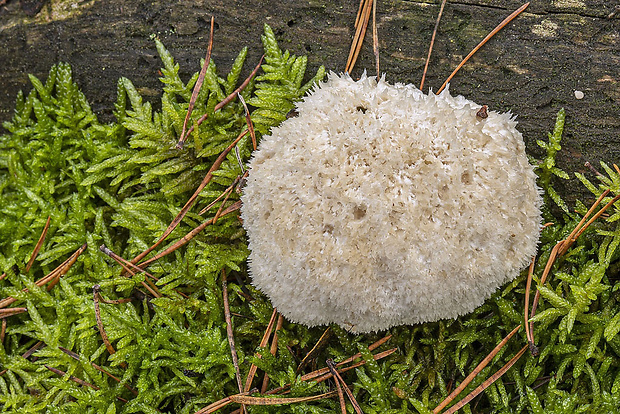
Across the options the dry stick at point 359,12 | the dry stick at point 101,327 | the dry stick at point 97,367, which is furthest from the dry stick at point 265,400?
the dry stick at point 359,12

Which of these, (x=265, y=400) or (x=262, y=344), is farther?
(x=262, y=344)

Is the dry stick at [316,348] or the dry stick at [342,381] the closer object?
the dry stick at [342,381]

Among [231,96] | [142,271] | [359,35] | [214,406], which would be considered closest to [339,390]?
[214,406]

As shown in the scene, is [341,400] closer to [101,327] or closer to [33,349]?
[101,327]

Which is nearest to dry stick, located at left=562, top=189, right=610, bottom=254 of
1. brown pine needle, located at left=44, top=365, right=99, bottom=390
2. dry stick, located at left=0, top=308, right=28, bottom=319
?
brown pine needle, located at left=44, top=365, right=99, bottom=390

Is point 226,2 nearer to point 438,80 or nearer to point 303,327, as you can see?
point 438,80

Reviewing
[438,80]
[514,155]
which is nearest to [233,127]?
[438,80]

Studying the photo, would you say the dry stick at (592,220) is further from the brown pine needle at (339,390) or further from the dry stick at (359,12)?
the dry stick at (359,12)
